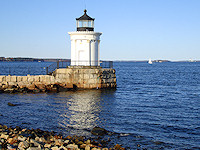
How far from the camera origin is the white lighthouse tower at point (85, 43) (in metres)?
27.2

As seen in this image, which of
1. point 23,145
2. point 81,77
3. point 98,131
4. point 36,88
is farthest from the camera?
point 81,77

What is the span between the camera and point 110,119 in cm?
1639

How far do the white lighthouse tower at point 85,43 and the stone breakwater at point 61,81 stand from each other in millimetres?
1350

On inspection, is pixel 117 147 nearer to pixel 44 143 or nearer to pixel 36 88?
pixel 44 143

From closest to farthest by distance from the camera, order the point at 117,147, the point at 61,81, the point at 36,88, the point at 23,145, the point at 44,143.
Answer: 1. the point at 23,145
2. the point at 44,143
3. the point at 117,147
4. the point at 36,88
5. the point at 61,81

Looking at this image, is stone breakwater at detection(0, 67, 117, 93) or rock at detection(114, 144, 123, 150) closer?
rock at detection(114, 144, 123, 150)

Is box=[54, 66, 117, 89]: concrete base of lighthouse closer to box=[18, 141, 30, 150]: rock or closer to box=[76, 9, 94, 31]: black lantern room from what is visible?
box=[76, 9, 94, 31]: black lantern room

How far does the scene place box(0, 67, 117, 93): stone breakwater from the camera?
26656 millimetres

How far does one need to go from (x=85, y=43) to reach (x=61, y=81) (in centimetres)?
436

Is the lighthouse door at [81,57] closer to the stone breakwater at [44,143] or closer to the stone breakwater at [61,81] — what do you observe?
the stone breakwater at [61,81]

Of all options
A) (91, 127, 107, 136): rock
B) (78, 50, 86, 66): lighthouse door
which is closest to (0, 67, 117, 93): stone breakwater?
(78, 50, 86, 66): lighthouse door

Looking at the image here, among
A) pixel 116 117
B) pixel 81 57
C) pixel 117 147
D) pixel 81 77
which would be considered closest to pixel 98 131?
pixel 117 147

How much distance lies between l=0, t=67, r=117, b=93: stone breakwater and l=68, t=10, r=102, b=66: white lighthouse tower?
135cm

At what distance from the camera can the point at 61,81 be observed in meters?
27.1
